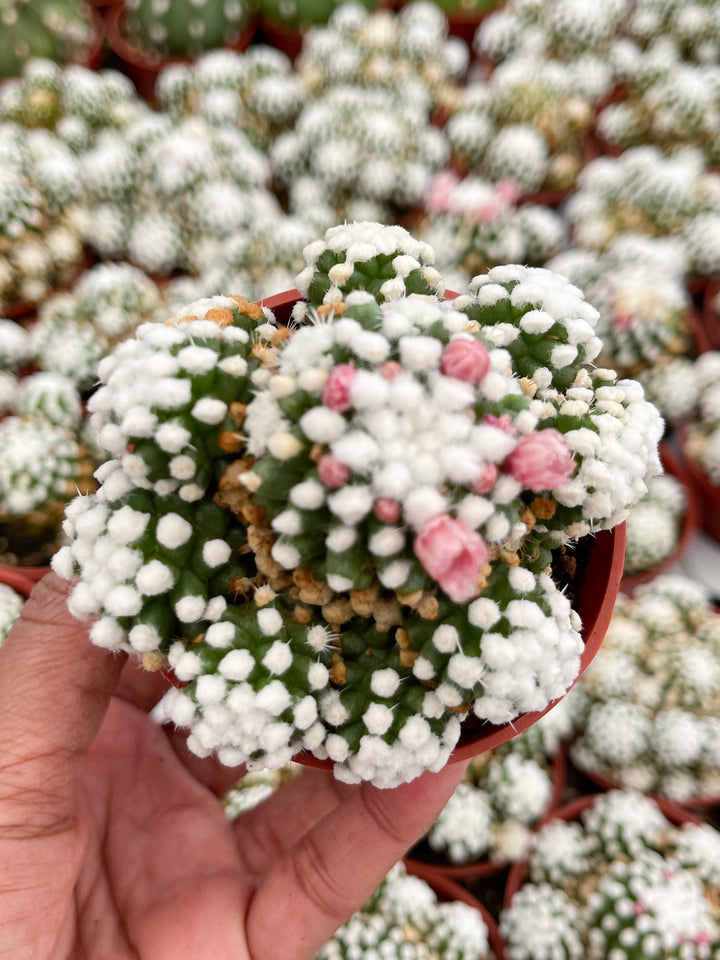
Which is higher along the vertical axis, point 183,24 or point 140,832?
point 183,24

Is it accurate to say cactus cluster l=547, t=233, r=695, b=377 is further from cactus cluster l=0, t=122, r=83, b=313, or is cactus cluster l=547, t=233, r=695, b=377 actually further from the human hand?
cactus cluster l=0, t=122, r=83, b=313

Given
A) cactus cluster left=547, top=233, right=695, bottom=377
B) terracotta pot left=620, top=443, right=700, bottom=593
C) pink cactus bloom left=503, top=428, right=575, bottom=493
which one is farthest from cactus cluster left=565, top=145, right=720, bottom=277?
pink cactus bloom left=503, top=428, right=575, bottom=493

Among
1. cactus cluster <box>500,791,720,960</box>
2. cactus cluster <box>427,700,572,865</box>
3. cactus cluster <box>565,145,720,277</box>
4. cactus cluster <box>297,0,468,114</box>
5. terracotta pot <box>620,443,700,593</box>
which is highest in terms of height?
cactus cluster <box>297,0,468,114</box>

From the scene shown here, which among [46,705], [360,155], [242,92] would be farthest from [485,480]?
[242,92]

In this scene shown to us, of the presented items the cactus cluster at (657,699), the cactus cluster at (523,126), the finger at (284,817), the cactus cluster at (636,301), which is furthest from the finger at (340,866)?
the cactus cluster at (523,126)

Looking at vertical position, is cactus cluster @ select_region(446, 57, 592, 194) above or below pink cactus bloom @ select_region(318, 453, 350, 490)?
above

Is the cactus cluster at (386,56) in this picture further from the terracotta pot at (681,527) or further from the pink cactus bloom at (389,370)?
the pink cactus bloom at (389,370)

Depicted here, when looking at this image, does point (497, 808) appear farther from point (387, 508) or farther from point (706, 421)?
point (387, 508)
